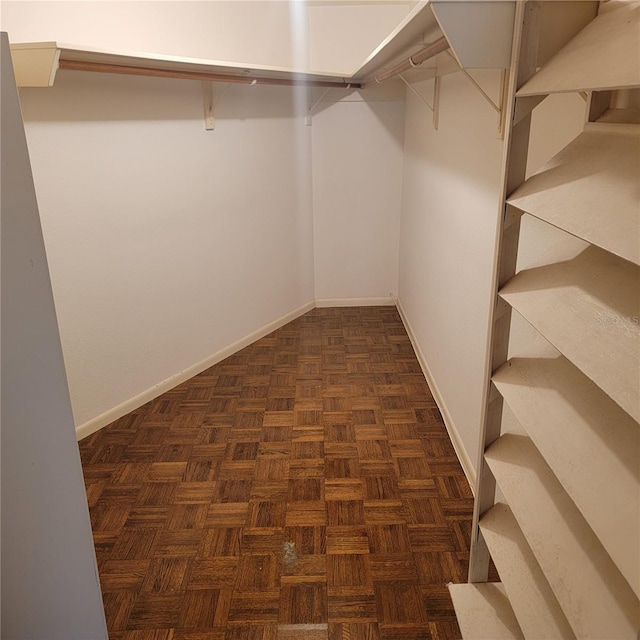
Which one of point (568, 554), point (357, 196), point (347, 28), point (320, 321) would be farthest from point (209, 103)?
point (568, 554)

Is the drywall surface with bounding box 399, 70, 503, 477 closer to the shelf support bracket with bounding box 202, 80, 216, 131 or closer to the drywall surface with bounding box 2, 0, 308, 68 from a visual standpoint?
the drywall surface with bounding box 2, 0, 308, 68

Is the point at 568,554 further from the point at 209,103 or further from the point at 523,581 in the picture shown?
the point at 209,103

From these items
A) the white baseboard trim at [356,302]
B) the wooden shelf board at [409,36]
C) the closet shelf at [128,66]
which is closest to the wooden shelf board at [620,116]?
the wooden shelf board at [409,36]

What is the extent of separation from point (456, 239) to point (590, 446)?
64.1 inches

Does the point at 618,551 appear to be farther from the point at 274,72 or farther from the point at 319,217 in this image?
the point at 319,217

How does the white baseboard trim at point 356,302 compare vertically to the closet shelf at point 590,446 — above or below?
below

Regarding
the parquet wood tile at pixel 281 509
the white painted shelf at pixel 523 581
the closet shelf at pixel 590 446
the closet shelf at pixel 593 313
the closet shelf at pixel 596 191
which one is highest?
the closet shelf at pixel 596 191

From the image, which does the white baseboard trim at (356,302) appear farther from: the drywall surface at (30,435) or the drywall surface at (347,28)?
the drywall surface at (30,435)

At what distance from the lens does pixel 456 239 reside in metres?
2.51

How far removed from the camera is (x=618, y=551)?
82 centimetres

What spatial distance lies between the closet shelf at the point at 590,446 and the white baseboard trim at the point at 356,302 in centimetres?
313

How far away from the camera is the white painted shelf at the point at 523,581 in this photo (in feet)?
3.87

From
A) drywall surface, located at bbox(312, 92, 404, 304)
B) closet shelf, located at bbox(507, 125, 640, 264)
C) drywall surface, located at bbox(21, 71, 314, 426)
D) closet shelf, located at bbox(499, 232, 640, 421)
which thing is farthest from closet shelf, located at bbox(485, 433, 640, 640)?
drywall surface, located at bbox(312, 92, 404, 304)

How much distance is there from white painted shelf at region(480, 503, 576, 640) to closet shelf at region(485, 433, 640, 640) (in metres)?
0.17
